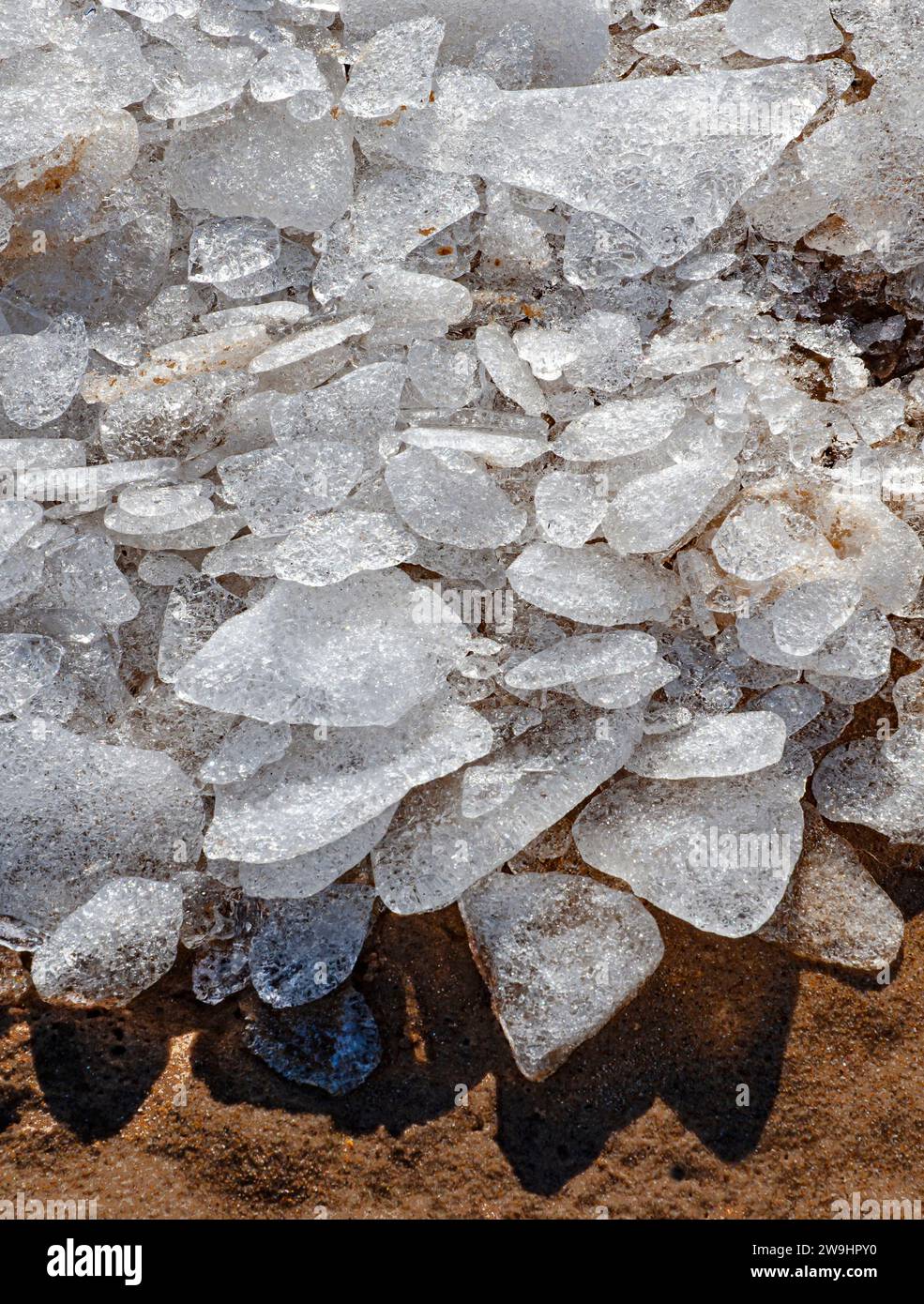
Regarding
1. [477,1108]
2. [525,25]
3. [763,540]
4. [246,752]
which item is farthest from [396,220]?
[477,1108]

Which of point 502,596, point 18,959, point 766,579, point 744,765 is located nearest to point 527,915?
point 744,765

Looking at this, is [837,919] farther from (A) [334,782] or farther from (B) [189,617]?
(B) [189,617]

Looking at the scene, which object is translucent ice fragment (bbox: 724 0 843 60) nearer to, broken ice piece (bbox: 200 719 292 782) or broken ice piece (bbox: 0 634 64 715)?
broken ice piece (bbox: 200 719 292 782)

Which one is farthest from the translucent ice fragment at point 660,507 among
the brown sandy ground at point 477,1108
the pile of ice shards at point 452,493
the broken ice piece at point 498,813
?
the brown sandy ground at point 477,1108
